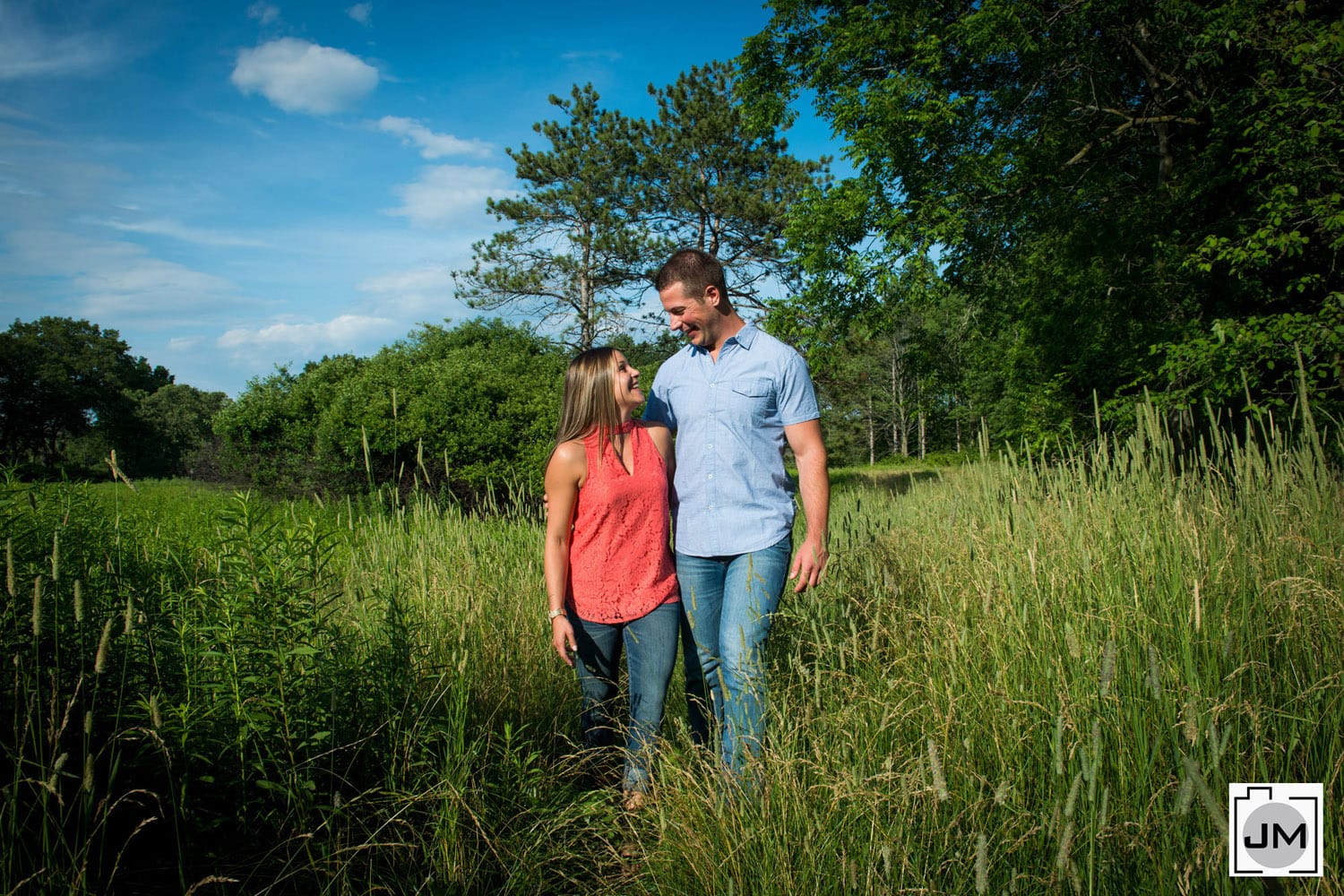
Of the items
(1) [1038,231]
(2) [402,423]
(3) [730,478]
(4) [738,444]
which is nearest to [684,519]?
(3) [730,478]

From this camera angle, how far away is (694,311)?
9.49 ft

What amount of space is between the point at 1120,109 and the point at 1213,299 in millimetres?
3477

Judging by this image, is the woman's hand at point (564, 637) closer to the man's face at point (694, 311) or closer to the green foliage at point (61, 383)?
the man's face at point (694, 311)

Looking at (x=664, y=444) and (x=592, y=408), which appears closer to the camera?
(x=592, y=408)

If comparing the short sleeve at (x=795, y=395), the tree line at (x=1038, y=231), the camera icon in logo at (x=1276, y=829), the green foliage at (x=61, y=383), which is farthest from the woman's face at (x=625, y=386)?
the green foliage at (x=61, y=383)

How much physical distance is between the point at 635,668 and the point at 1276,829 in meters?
1.88

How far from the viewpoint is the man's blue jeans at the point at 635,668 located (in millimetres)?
2643

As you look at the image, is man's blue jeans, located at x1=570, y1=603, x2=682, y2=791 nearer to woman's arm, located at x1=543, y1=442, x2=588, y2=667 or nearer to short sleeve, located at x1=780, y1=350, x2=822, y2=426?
woman's arm, located at x1=543, y1=442, x2=588, y2=667

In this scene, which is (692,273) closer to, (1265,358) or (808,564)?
(808,564)

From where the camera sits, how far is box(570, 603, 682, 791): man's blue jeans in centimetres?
264

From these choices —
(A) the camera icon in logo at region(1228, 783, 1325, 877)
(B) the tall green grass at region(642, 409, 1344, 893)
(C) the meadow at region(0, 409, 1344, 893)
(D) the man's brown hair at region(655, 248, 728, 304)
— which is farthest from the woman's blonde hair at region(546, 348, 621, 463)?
(A) the camera icon in logo at region(1228, 783, 1325, 877)

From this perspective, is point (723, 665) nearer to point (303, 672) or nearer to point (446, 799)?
point (446, 799)

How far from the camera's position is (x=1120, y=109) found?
10555mm

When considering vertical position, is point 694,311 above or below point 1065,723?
above
